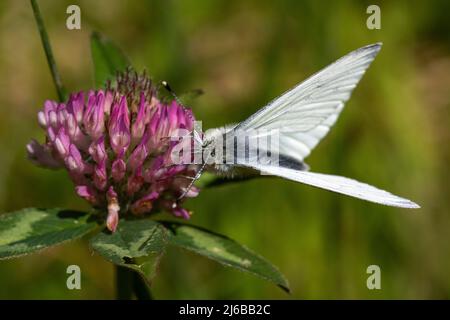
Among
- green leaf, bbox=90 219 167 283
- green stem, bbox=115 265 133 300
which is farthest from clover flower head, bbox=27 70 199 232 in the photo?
green stem, bbox=115 265 133 300

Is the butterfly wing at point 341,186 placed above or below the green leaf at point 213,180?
below

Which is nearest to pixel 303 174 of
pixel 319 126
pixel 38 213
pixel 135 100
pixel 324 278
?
pixel 319 126

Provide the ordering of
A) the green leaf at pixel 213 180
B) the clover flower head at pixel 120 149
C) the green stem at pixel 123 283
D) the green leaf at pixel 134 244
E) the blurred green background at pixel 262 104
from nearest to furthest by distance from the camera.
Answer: the green leaf at pixel 134 244, the clover flower head at pixel 120 149, the green stem at pixel 123 283, the green leaf at pixel 213 180, the blurred green background at pixel 262 104

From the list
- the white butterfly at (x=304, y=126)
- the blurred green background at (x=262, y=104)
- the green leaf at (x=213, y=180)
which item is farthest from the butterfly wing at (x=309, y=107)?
the blurred green background at (x=262, y=104)

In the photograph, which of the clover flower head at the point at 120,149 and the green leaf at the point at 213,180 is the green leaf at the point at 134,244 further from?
the green leaf at the point at 213,180

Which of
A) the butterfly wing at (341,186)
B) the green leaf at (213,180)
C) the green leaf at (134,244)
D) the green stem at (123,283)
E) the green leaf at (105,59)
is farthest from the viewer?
the green leaf at (105,59)

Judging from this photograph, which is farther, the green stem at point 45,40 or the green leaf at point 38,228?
the green stem at point 45,40

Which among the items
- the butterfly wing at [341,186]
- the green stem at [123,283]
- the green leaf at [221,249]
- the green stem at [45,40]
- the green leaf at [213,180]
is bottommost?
the green stem at [123,283]

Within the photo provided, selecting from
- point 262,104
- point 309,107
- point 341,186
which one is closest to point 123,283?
point 341,186
